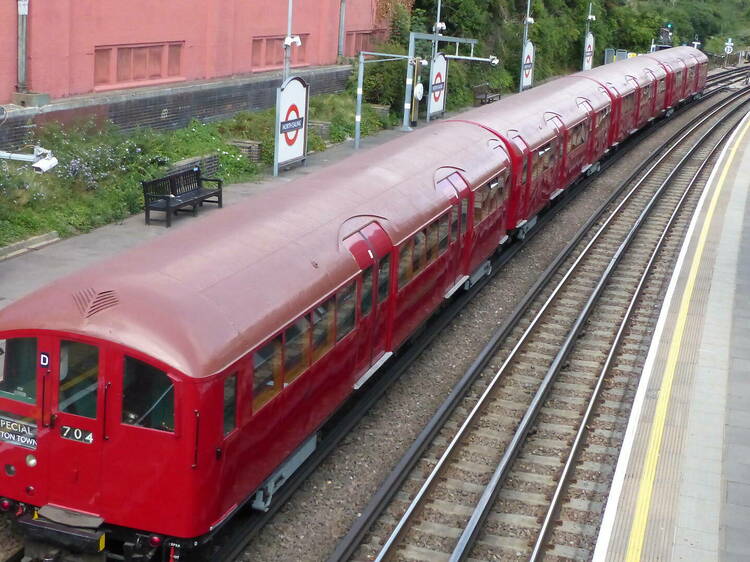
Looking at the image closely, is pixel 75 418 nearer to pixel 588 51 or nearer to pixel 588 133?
pixel 588 133

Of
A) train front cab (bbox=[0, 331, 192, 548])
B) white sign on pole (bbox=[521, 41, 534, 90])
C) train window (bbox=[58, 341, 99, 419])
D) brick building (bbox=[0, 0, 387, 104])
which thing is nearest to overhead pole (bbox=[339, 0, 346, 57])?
brick building (bbox=[0, 0, 387, 104])

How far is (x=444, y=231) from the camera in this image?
14.1 metres

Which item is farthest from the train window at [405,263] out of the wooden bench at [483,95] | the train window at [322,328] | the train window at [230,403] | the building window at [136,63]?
the wooden bench at [483,95]

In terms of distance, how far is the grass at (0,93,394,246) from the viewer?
1867 centimetres

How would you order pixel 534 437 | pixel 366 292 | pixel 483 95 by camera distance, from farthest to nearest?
pixel 483 95, pixel 534 437, pixel 366 292

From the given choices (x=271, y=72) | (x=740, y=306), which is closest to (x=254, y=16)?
(x=271, y=72)

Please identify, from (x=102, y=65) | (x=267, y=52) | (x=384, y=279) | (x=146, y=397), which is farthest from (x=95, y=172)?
(x=146, y=397)

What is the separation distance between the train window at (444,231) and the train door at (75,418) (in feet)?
22.2

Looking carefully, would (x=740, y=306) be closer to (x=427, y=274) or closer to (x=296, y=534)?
(x=427, y=274)

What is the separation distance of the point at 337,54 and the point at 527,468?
2652 cm

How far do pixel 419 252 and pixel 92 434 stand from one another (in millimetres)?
5976

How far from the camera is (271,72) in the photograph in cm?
3111

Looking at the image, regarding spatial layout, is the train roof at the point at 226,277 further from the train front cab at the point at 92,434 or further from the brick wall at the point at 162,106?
the brick wall at the point at 162,106

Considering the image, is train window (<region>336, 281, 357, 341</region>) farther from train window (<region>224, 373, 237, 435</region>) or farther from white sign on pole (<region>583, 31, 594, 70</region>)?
white sign on pole (<region>583, 31, 594, 70</region>)
